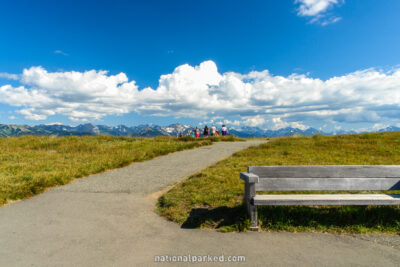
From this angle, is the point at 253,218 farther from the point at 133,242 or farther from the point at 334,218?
the point at 133,242

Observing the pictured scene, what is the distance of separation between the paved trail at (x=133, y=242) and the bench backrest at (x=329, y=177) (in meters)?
0.98

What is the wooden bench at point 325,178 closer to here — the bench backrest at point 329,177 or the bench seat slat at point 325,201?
the bench backrest at point 329,177

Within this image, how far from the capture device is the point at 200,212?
208 inches

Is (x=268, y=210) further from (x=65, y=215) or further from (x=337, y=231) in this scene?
(x=65, y=215)

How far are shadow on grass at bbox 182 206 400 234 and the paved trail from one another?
261 mm

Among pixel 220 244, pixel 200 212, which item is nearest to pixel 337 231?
pixel 220 244

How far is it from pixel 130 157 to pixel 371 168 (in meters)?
10.7

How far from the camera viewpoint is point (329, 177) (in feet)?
15.8

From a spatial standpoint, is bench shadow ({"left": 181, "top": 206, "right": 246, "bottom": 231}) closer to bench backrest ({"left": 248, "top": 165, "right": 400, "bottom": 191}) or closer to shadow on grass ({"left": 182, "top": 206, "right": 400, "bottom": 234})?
shadow on grass ({"left": 182, "top": 206, "right": 400, "bottom": 234})

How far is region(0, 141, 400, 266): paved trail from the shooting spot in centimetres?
351

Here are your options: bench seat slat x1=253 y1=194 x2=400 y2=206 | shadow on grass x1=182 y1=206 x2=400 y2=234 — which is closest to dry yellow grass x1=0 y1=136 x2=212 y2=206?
shadow on grass x1=182 y1=206 x2=400 y2=234

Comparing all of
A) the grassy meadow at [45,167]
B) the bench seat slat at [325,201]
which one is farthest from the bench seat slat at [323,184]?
the grassy meadow at [45,167]

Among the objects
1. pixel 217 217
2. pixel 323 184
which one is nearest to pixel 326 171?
pixel 323 184

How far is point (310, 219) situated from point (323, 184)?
77cm
